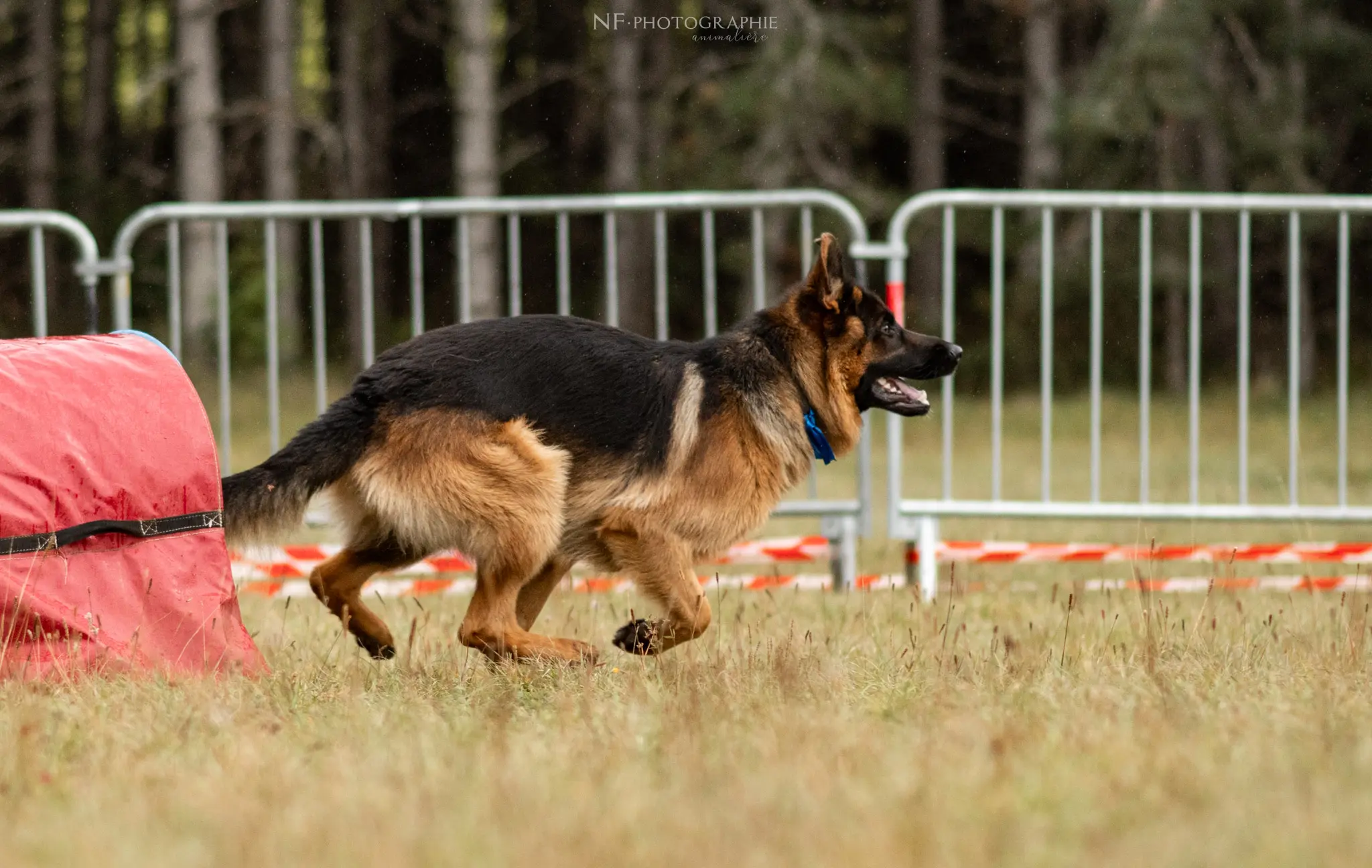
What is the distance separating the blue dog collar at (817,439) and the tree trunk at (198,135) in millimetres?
14815

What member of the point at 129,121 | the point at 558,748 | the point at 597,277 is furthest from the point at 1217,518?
the point at 129,121

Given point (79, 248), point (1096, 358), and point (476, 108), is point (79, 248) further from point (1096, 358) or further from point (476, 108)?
point (476, 108)

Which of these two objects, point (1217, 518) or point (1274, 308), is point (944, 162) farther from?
point (1217, 518)

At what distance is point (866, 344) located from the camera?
538cm

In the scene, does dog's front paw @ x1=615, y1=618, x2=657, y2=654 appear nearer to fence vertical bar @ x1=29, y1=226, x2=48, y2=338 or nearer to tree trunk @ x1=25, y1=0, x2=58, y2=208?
fence vertical bar @ x1=29, y1=226, x2=48, y2=338

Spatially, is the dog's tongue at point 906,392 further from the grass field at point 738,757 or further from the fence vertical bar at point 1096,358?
the fence vertical bar at point 1096,358

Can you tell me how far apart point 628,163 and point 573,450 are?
16705 millimetres

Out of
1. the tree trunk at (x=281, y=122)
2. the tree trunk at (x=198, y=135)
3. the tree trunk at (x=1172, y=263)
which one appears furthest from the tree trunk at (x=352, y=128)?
the tree trunk at (x=1172, y=263)

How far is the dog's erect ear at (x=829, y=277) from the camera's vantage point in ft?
17.2

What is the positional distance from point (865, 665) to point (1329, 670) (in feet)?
4.25

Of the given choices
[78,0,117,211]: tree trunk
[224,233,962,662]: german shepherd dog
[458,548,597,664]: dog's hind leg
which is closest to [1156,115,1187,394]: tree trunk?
[224,233,962,662]: german shepherd dog

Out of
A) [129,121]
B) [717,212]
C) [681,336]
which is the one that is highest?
[129,121]

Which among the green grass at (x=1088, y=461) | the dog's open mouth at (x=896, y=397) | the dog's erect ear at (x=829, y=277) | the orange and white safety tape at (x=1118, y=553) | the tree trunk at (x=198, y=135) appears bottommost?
the green grass at (x=1088, y=461)

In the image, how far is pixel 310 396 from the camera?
14938 mm
